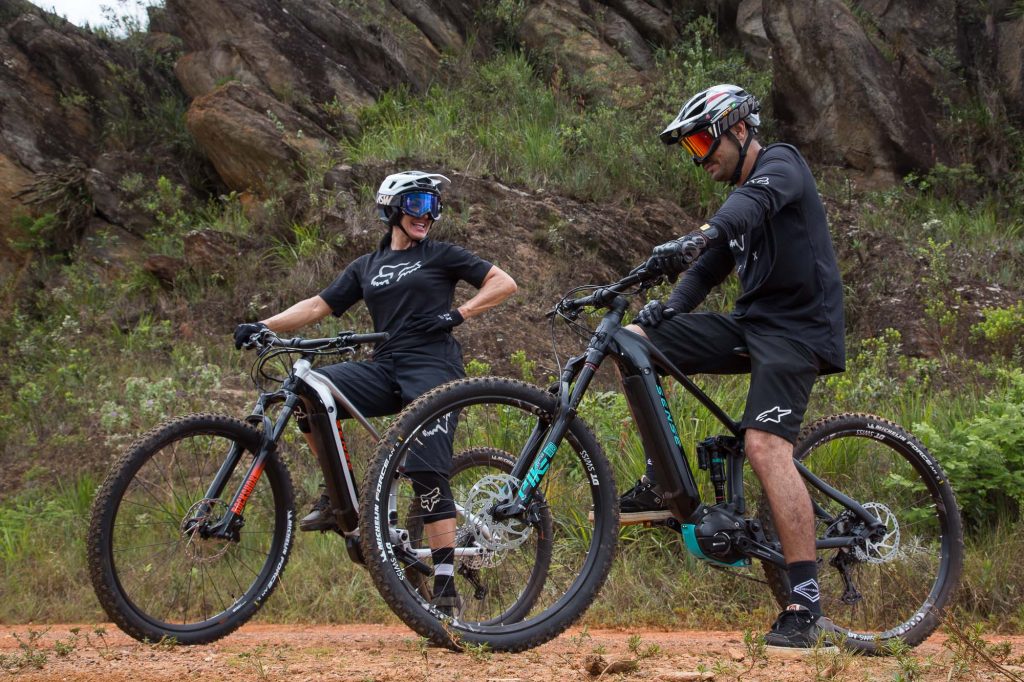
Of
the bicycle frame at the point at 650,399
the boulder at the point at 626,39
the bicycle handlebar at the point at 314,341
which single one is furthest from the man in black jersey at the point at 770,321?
the boulder at the point at 626,39

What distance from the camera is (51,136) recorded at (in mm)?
14180

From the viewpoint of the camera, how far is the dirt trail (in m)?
3.42

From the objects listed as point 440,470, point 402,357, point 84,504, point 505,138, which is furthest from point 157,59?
point 440,470

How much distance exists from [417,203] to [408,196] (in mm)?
65

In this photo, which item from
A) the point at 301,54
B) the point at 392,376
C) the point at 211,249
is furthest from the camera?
the point at 301,54

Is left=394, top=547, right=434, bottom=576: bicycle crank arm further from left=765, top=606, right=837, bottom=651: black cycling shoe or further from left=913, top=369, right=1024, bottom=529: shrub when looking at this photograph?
left=913, top=369, right=1024, bottom=529: shrub

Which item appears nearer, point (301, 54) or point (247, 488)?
point (247, 488)

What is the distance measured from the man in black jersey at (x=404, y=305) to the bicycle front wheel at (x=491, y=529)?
58cm

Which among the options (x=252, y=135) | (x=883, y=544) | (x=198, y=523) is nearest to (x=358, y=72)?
(x=252, y=135)

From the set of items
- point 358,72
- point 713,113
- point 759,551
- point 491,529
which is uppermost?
point 358,72

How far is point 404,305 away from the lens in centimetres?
A: 548

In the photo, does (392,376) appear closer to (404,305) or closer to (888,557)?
(404,305)

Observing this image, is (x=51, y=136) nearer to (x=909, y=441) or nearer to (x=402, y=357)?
(x=402, y=357)

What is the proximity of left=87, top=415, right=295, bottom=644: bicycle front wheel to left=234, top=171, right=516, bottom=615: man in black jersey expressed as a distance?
0.92 feet
